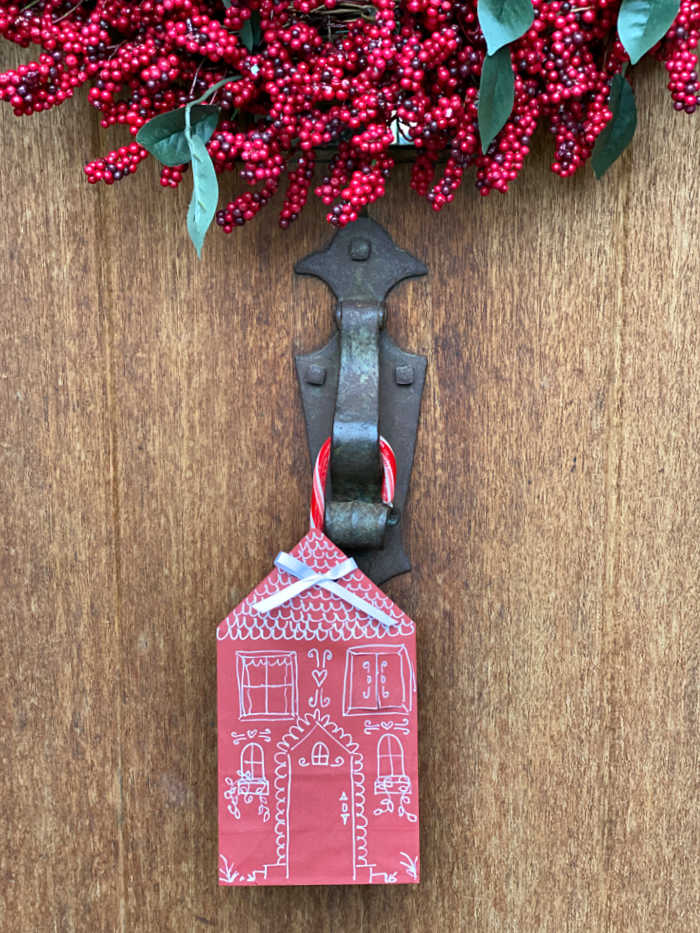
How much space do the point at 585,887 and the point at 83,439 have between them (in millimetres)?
463

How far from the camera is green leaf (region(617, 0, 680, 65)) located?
41cm

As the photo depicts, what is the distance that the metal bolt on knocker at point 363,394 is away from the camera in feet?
1.68

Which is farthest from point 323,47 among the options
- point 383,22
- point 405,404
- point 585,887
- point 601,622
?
point 585,887

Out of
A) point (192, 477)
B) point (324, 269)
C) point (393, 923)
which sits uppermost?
point (324, 269)

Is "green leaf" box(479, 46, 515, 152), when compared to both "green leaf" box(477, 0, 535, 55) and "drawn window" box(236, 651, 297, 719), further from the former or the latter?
"drawn window" box(236, 651, 297, 719)

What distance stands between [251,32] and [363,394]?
211 mm

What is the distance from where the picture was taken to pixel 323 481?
1.73ft

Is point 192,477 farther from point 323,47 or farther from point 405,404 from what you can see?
point 323,47

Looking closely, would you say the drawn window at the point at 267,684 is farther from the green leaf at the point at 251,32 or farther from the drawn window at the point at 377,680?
the green leaf at the point at 251,32

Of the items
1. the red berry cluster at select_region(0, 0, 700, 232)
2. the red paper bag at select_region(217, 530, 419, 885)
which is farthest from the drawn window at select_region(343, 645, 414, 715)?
the red berry cluster at select_region(0, 0, 700, 232)

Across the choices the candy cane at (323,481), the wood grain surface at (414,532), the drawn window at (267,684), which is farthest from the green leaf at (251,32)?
the drawn window at (267,684)

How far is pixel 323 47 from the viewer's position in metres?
0.45

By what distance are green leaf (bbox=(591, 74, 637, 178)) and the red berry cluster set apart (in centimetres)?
1

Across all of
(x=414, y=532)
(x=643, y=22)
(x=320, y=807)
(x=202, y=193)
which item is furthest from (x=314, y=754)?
(x=643, y=22)
